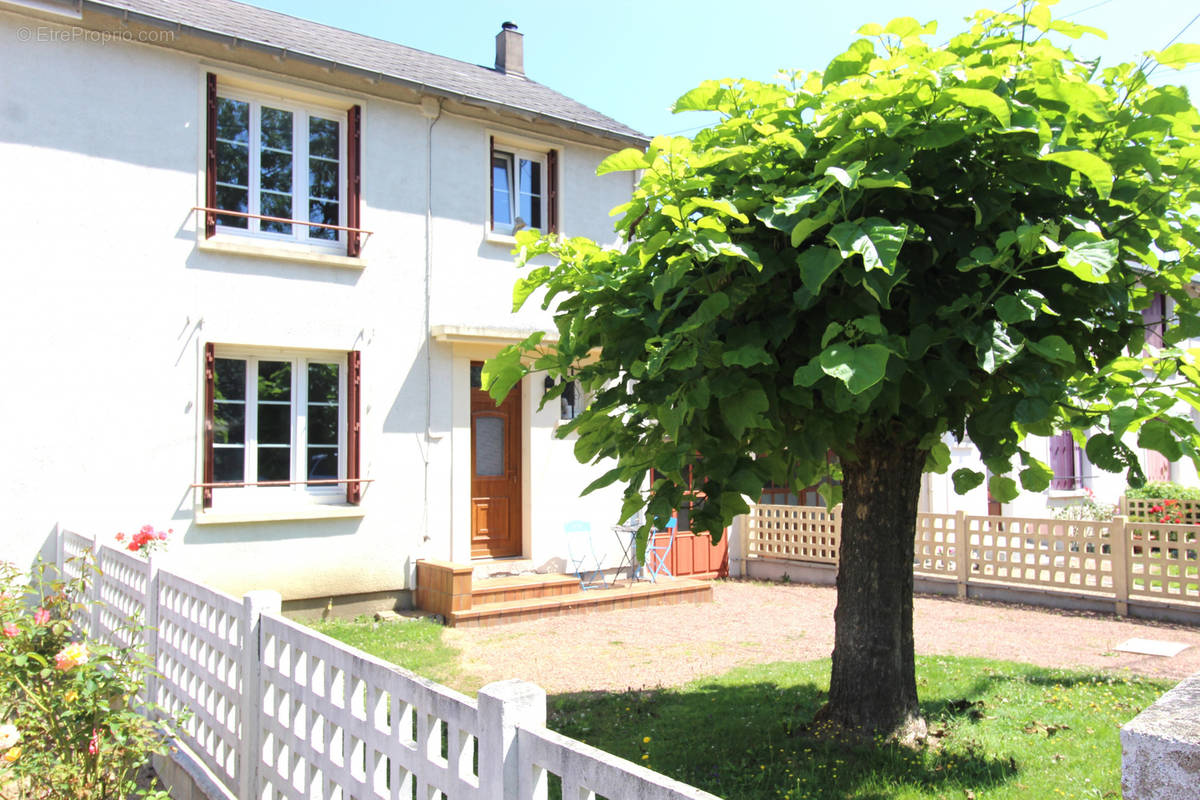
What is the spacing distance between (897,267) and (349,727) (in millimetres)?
2984

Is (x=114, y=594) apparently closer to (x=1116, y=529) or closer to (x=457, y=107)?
(x=457, y=107)

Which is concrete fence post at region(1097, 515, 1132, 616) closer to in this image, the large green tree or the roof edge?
the large green tree

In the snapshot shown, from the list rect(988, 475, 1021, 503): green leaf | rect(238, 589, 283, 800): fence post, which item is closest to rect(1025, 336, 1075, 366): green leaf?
rect(988, 475, 1021, 503): green leaf

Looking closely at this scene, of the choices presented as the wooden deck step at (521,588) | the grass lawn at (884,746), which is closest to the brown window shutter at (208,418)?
the wooden deck step at (521,588)

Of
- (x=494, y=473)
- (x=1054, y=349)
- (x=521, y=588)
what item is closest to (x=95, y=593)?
(x=521, y=588)

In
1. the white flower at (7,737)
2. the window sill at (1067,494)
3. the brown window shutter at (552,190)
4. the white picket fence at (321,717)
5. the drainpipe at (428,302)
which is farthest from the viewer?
the window sill at (1067,494)

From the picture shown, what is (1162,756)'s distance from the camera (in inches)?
49.1

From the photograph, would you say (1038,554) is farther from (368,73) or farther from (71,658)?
(71,658)

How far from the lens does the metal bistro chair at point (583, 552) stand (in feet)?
39.5

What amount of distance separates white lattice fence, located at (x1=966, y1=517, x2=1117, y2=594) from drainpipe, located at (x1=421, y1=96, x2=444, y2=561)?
7.53 metres

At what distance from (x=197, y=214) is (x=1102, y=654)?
10.6m

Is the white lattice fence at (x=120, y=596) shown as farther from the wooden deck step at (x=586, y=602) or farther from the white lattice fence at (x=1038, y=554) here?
the white lattice fence at (x=1038, y=554)

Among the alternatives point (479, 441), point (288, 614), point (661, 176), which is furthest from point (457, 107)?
point (661, 176)

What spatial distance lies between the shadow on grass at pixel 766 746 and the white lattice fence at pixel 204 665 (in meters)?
2.21
